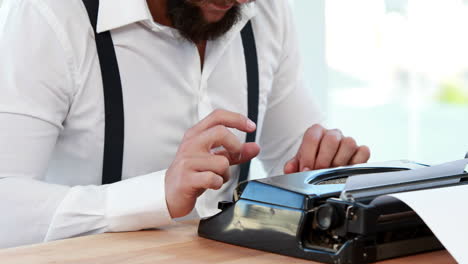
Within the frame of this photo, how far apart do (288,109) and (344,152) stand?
1.50ft

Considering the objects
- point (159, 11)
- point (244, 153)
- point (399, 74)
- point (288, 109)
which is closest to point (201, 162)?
point (244, 153)

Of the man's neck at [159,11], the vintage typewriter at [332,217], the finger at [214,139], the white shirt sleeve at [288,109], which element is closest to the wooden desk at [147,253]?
the vintage typewriter at [332,217]

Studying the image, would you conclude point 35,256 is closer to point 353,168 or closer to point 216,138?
point 216,138

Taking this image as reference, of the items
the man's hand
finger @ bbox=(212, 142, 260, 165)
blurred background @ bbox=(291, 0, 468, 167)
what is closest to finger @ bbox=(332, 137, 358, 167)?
the man's hand

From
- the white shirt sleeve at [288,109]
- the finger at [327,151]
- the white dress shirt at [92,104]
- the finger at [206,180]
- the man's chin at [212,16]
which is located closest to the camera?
the finger at [206,180]

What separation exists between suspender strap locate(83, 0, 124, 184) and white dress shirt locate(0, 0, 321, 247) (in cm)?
1

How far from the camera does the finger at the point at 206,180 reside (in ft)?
3.57

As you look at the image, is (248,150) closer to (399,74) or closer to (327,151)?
(327,151)

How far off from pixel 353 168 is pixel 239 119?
0.57 ft

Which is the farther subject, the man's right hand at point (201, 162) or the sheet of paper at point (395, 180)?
the man's right hand at point (201, 162)

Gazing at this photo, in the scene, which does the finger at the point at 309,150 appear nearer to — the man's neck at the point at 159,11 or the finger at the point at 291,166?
the finger at the point at 291,166

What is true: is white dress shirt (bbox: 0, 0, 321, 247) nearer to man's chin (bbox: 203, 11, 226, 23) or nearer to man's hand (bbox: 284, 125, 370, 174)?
man's chin (bbox: 203, 11, 226, 23)

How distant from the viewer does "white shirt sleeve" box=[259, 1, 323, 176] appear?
179 cm

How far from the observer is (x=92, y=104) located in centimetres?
138
